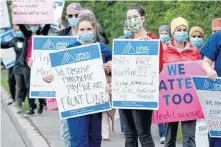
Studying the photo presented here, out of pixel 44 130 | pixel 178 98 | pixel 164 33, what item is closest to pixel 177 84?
pixel 178 98

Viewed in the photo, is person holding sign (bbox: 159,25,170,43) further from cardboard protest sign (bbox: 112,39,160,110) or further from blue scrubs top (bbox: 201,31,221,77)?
blue scrubs top (bbox: 201,31,221,77)

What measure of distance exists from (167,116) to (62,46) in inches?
73.4

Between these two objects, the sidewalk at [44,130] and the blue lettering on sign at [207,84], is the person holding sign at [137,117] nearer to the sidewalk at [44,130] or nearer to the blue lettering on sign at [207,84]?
the blue lettering on sign at [207,84]

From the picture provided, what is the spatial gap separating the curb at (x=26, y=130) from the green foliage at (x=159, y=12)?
3.73 metres

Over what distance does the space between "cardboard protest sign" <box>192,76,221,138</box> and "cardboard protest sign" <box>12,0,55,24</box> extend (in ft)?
22.9

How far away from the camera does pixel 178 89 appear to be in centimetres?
888

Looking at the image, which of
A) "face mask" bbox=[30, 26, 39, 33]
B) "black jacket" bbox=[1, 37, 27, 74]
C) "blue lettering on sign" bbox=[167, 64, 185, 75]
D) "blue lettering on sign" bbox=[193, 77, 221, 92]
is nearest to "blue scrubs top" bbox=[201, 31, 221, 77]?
"blue lettering on sign" bbox=[193, 77, 221, 92]

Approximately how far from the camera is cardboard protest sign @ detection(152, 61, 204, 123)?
8.81 m

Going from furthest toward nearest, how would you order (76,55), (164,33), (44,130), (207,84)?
1. (44,130)
2. (164,33)
3. (76,55)
4. (207,84)

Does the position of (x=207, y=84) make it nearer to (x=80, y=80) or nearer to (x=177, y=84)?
(x=80, y=80)

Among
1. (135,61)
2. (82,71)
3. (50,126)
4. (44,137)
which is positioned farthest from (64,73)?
(50,126)

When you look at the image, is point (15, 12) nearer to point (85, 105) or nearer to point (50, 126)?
point (50, 126)

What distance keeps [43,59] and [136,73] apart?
8.52 ft

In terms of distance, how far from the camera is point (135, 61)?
789 centimetres
